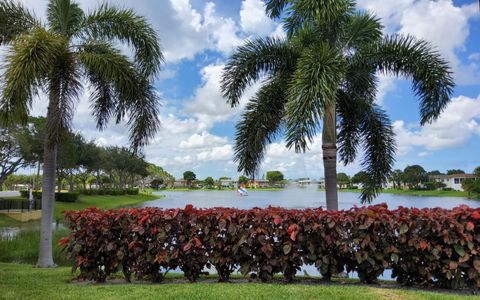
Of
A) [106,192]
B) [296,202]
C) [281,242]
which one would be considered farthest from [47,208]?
[106,192]

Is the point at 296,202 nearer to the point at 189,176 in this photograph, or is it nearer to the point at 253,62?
the point at 253,62

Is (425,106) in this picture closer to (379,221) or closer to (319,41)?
(319,41)

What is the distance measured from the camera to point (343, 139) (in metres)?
11.6

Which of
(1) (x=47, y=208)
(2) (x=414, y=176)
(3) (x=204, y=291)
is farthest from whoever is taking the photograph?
(2) (x=414, y=176)

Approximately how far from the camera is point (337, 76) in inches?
324

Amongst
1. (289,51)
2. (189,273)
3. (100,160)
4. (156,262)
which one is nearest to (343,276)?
(189,273)

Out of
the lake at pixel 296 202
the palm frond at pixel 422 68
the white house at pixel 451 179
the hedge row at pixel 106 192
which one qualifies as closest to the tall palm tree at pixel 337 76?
the palm frond at pixel 422 68

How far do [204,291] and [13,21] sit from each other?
8.68 m

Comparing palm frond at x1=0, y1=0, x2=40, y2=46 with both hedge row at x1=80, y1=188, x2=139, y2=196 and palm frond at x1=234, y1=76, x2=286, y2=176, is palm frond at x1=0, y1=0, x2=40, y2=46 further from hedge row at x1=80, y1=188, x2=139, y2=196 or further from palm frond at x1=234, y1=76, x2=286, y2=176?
hedge row at x1=80, y1=188, x2=139, y2=196

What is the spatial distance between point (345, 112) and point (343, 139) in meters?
0.93

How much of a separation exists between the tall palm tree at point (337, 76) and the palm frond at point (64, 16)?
433 cm

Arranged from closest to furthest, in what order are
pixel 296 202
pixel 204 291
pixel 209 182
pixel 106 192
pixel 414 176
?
pixel 204 291, pixel 296 202, pixel 106 192, pixel 414 176, pixel 209 182

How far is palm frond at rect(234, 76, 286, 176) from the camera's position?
10.3 meters

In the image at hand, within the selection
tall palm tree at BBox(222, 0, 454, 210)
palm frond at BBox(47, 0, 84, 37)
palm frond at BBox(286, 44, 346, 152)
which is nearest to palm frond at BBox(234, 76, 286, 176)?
tall palm tree at BBox(222, 0, 454, 210)
